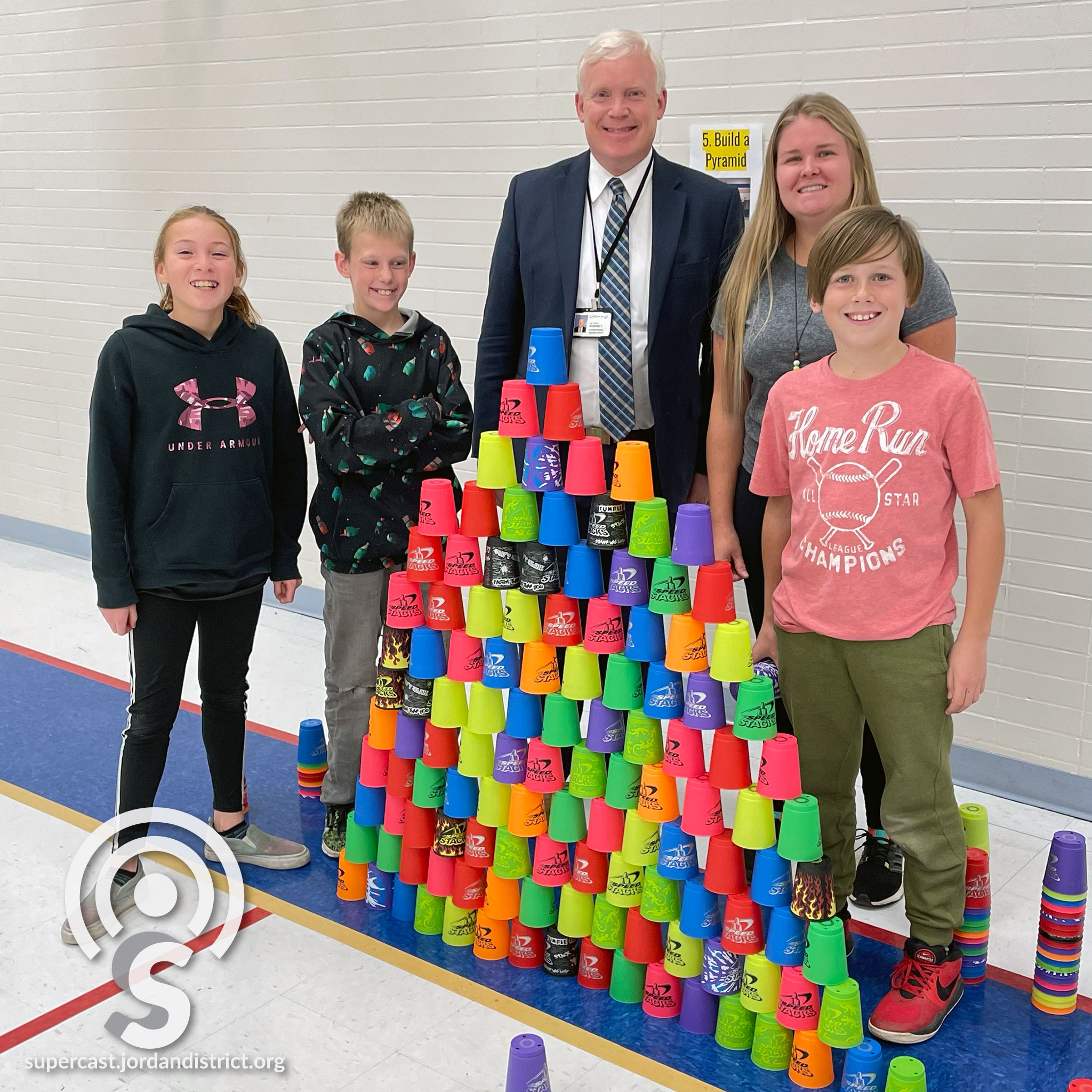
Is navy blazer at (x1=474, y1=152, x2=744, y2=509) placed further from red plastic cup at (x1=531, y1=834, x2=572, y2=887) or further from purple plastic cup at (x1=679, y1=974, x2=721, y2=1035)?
purple plastic cup at (x1=679, y1=974, x2=721, y2=1035)

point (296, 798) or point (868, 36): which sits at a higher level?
point (868, 36)

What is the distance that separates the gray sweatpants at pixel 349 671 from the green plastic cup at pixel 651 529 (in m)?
0.91

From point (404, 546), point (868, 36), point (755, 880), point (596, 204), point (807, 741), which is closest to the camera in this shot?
point (755, 880)

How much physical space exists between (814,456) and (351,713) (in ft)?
5.01

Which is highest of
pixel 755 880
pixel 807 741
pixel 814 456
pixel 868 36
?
pixel 868 36

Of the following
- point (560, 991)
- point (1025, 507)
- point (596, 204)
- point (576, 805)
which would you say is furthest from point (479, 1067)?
point (1025, 507)

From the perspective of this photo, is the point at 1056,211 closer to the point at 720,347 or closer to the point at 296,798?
the point at 720,347

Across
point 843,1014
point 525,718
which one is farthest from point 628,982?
point 525,718

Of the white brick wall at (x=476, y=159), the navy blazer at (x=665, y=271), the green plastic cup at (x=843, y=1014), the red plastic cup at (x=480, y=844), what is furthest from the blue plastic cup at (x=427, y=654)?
the white brick wall at (x=476, y=159)

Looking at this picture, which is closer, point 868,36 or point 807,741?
point 807,741

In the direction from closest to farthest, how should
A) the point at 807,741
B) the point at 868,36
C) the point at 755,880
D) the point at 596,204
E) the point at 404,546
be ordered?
the point at 755,880 → the point at 807,741 → the point at 596,204 → the point at 404,546 → the point at 868,36

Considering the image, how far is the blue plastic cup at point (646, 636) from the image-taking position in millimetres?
2535

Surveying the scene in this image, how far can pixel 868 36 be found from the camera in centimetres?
348

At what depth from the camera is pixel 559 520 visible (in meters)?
2.60
